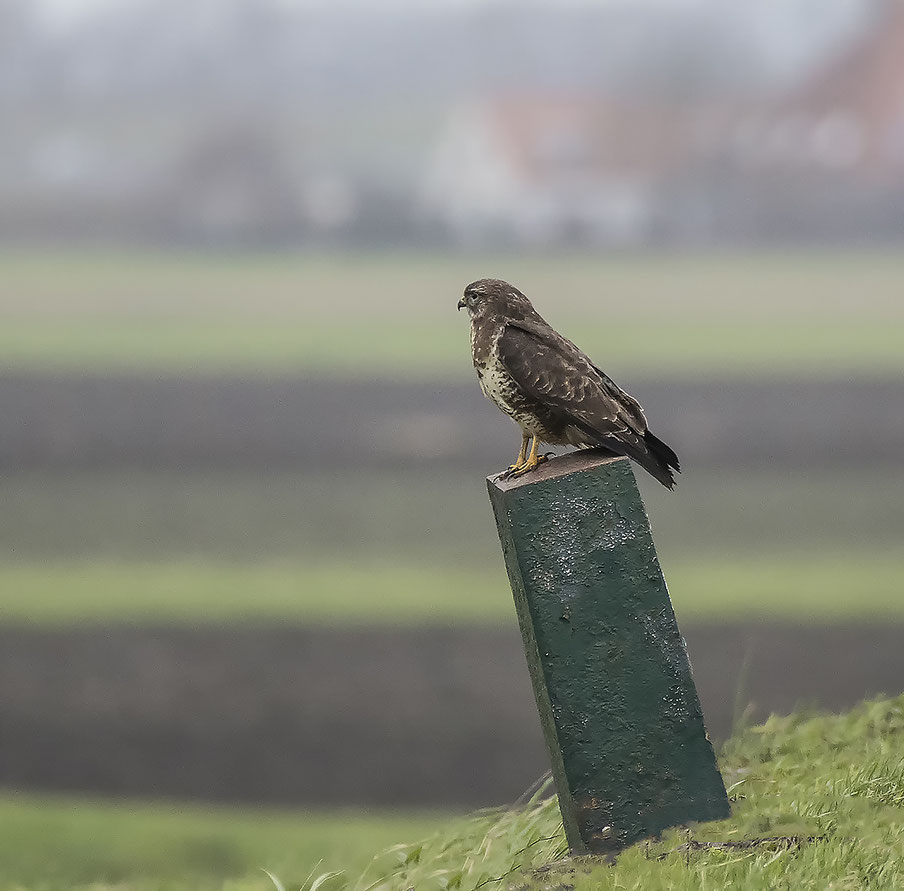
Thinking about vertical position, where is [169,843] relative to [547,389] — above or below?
below

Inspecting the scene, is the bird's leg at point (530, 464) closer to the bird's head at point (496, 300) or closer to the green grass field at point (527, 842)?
the bird's head at point (496, 300)

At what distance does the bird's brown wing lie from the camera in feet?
8.07

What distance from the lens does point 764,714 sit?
3.38 m

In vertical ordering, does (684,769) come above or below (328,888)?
above

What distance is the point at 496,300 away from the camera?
261 cm

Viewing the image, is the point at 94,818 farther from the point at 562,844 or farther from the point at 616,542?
the point at 616,542

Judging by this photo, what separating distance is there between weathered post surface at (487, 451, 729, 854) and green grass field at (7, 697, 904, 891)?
0.09 metres

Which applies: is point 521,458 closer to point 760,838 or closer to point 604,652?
point 604,652

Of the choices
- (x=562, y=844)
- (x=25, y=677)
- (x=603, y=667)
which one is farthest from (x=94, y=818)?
(x=603, y=667)

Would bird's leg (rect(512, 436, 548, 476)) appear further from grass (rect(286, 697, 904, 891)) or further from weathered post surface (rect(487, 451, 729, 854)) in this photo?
grass (rect(286, 697, 904, 891))

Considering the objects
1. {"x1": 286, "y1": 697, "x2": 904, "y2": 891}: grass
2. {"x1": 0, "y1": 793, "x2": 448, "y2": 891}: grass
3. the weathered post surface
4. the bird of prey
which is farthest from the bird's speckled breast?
{"x1": 0, "y1": 793, "x2": 448, "y2": 891}: grass

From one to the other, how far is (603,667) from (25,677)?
11.7 ft

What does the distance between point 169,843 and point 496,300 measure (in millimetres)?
2215

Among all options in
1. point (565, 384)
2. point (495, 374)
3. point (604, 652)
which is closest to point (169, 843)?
point (604, 652)
